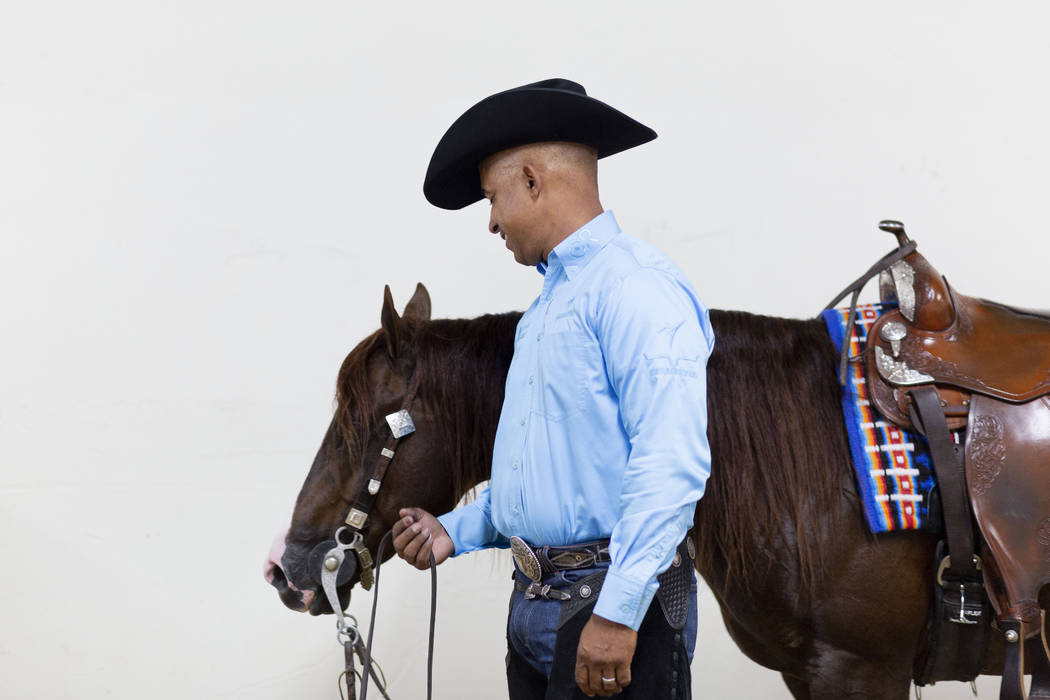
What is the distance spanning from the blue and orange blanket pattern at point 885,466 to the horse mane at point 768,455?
41mm

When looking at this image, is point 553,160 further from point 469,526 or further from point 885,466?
point 885,466

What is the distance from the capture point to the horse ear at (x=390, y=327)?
143 centimetres

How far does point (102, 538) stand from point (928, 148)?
9.74 feet

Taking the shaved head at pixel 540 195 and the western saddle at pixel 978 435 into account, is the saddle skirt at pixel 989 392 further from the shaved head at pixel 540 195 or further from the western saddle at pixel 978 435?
the shaved head at pixel 540 195

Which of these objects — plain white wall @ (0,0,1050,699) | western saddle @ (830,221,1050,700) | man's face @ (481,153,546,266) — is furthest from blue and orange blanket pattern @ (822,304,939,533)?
plain white wall @ (0,0,1050,699)

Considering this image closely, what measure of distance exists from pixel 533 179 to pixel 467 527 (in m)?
0.61

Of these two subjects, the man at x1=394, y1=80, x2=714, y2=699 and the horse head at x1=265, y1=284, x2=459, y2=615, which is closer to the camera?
the man at x1=394, y1=80, x2=714, y2=699

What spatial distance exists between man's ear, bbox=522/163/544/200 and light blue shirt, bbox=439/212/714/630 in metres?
0.09

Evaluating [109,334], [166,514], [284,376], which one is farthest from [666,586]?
[109,334]

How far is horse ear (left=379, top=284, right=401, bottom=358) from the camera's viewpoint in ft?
4.71

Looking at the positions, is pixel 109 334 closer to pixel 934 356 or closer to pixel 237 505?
pixel 237 505

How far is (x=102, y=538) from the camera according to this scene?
8.70ft

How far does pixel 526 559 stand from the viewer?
1.13m

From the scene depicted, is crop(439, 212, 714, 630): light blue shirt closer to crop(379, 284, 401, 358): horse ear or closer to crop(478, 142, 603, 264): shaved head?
crop(478, 142, 603, 264): shaved head
